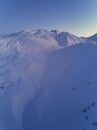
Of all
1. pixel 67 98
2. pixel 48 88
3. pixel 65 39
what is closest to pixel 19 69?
pixel 48 88

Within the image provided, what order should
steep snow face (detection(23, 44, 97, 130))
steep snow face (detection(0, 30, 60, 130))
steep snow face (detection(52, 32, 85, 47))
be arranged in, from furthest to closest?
steep snow face (detection(52, 32, 85, 47)) → steep snow face (detection(0, 30, 60, 130)) → steep snow face (detection(23, 44, 97, 130))

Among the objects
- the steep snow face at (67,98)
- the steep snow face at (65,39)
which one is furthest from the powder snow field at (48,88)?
the steep snow face at (65,39)

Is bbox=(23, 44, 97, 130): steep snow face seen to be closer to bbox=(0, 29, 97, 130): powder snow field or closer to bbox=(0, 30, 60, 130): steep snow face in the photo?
bbox=(0, 29, 97, 130): powder snow field

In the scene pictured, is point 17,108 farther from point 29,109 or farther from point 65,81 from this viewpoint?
point 65,81

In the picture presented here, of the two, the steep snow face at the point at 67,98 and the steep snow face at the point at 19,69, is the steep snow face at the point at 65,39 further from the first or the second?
the steep snow face at the point at 67,98

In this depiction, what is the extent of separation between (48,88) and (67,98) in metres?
0.51

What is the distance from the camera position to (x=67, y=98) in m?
4.37

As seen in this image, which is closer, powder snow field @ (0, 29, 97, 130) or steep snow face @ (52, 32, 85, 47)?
powder snow field @ (0, 29, 97, 130)

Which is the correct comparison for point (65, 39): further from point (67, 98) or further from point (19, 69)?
point (67, 98)

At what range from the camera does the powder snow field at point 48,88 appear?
395 centimetres

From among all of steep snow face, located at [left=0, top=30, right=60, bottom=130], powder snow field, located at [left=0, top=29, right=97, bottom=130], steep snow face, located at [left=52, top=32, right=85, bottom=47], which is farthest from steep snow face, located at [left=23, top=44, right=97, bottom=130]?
steep snow face, located at [left=52, top=32, right=85, bottom=47]

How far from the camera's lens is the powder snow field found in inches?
155

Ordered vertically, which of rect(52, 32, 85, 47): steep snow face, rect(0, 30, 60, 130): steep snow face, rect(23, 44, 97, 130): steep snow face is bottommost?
rect(52, 32, 85, 47): steep snow face

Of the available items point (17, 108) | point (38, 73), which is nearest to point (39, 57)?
point (38, 73)
